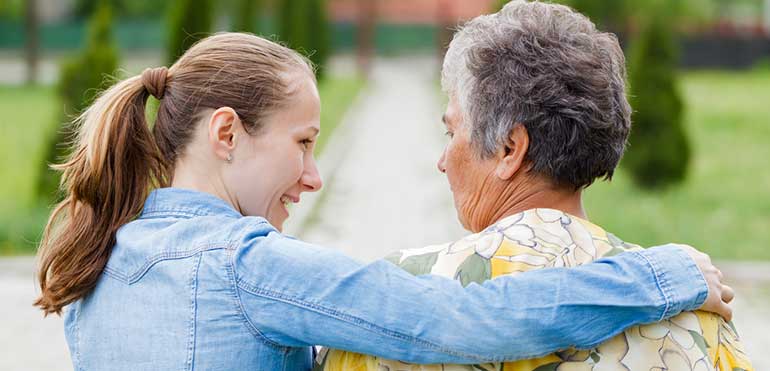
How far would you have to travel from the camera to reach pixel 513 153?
6.73 feet

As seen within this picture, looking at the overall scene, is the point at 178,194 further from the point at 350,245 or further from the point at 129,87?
the point at 350,245

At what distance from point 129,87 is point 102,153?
165 millimetres

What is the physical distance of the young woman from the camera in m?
1.89

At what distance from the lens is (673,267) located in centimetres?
197

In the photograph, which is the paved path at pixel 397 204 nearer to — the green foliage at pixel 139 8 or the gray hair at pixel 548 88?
the gray hair at pixel 548 88

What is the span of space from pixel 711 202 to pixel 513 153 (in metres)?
10.7

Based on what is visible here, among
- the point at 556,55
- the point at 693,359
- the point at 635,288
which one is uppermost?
the point at 556,55

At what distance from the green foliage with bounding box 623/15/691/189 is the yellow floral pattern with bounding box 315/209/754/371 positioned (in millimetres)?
11160

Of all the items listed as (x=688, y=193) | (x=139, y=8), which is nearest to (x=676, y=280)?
(x=688, y=193)

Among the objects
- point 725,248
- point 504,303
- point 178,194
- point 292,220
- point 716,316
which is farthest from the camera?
point 292,220

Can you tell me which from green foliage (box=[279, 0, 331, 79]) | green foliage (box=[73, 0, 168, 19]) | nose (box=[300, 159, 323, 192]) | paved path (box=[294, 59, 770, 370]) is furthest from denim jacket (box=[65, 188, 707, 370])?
green foliage (box=[73, 0, 168, 19])

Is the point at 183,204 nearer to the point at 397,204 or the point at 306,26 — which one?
the point at 397,204

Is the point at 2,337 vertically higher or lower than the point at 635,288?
lower

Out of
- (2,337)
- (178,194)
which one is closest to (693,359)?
(178,194)
